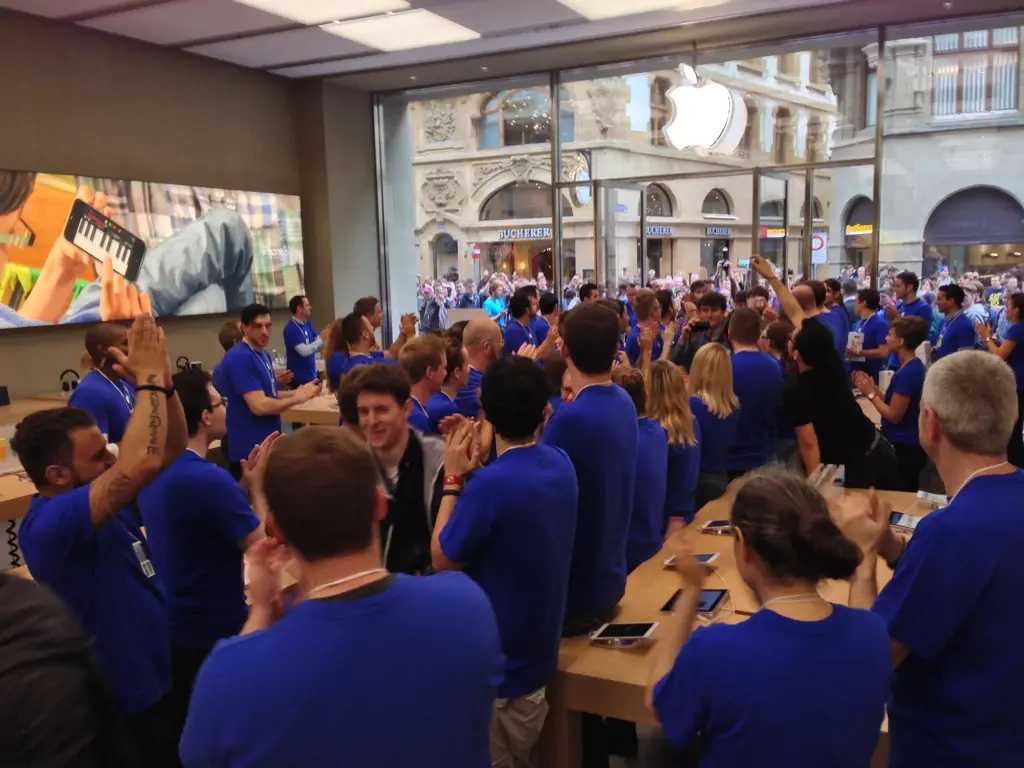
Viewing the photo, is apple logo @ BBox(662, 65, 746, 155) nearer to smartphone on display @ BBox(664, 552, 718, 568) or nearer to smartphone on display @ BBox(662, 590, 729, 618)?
smartphone on display @ BBox(664, 552, 718, 568)

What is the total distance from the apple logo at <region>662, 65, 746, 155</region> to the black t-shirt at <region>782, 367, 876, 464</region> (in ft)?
8.37

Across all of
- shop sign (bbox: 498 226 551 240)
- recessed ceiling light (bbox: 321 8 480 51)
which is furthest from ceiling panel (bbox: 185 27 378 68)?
shop sign (bbox: 498 226 551 240)

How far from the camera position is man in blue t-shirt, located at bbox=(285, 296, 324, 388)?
6914 mm

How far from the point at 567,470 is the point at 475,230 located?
386 inches

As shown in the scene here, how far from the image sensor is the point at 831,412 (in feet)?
12.7

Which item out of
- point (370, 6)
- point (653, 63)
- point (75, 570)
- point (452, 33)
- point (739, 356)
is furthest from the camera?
point (653, 63)

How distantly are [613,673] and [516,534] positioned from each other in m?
0.57

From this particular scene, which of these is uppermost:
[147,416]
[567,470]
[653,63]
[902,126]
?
[653,63]

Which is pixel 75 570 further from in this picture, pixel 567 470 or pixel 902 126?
pixel 902 126

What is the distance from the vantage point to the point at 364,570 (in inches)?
46.5

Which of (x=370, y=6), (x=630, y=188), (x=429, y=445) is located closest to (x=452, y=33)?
(x=370, y=6)

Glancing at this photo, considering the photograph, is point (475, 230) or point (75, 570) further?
point (475, 230)

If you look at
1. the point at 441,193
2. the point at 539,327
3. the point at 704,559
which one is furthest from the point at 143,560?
the point at 441,193

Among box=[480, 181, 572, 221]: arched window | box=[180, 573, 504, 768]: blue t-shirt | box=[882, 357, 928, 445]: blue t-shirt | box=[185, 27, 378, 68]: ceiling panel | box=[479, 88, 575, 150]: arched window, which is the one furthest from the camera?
box=[480, 181, 572, 221]: arched window
